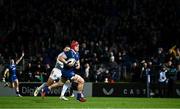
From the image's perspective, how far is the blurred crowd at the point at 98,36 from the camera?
113 ft

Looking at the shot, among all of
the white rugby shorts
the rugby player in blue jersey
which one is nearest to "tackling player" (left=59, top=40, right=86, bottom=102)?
the white rugby shorts

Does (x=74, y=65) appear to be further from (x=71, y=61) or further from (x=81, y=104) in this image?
(x=81, y=104)

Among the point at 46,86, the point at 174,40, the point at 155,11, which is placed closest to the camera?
the point at 46,86

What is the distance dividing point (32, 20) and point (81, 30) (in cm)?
370

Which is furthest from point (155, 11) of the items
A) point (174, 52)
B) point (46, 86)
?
point (46, 86)

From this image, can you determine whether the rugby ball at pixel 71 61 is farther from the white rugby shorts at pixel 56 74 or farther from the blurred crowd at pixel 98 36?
the blurred crowd at pixel 98 36

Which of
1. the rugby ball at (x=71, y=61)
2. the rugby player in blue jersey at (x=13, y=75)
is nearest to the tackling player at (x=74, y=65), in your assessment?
the rugby ball at (x=71, y=61)

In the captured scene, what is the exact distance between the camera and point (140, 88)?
3466cm

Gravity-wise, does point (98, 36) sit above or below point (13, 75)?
above

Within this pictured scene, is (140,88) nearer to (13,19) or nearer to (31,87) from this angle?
(31,87)

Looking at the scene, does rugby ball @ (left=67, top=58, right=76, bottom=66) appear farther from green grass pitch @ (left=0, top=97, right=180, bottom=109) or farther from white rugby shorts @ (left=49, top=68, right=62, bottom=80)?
white rugby shorts @ (left=49, top=68, right=62, bottom=80)

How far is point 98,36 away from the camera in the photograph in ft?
124

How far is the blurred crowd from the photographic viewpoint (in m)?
34.4

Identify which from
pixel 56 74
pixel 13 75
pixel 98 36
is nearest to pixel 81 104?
pixel 56 74
